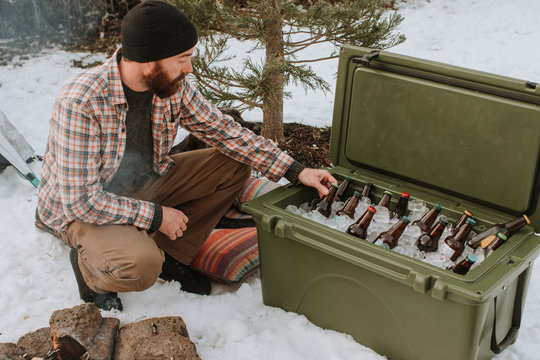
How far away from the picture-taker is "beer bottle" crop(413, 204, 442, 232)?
8.41 ft

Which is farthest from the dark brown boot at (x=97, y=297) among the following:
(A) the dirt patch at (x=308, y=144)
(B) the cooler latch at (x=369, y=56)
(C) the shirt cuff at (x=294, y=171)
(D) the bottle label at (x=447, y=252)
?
(A) the dirt patch at (x=308, y=144)

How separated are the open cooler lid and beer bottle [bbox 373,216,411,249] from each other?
0.34 meters

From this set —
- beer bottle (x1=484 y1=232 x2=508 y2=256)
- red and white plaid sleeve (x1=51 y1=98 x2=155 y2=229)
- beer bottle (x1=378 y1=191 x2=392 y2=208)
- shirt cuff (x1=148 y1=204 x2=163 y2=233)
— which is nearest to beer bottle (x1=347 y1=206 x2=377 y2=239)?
beer bottle (x1=378 y1=191 x2=392 y2=208)

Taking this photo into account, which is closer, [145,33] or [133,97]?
[145,33]

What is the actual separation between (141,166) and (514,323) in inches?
78.7

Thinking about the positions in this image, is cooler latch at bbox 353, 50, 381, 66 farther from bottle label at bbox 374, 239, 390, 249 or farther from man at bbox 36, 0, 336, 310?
bottle label at bbox 374, 239, 390, 249

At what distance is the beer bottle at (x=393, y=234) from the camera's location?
2492mm

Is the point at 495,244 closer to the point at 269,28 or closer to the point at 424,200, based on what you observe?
the point at 424,200

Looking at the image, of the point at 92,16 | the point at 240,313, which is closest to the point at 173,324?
the point at 240,313

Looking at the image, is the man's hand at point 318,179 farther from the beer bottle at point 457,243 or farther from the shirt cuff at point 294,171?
the beer bottle at point 457,243

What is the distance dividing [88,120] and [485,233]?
71.7 inches

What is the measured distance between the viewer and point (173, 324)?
8.47 ft

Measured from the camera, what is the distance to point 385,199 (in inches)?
107

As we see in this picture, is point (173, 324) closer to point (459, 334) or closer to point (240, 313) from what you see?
point (240, 313)
